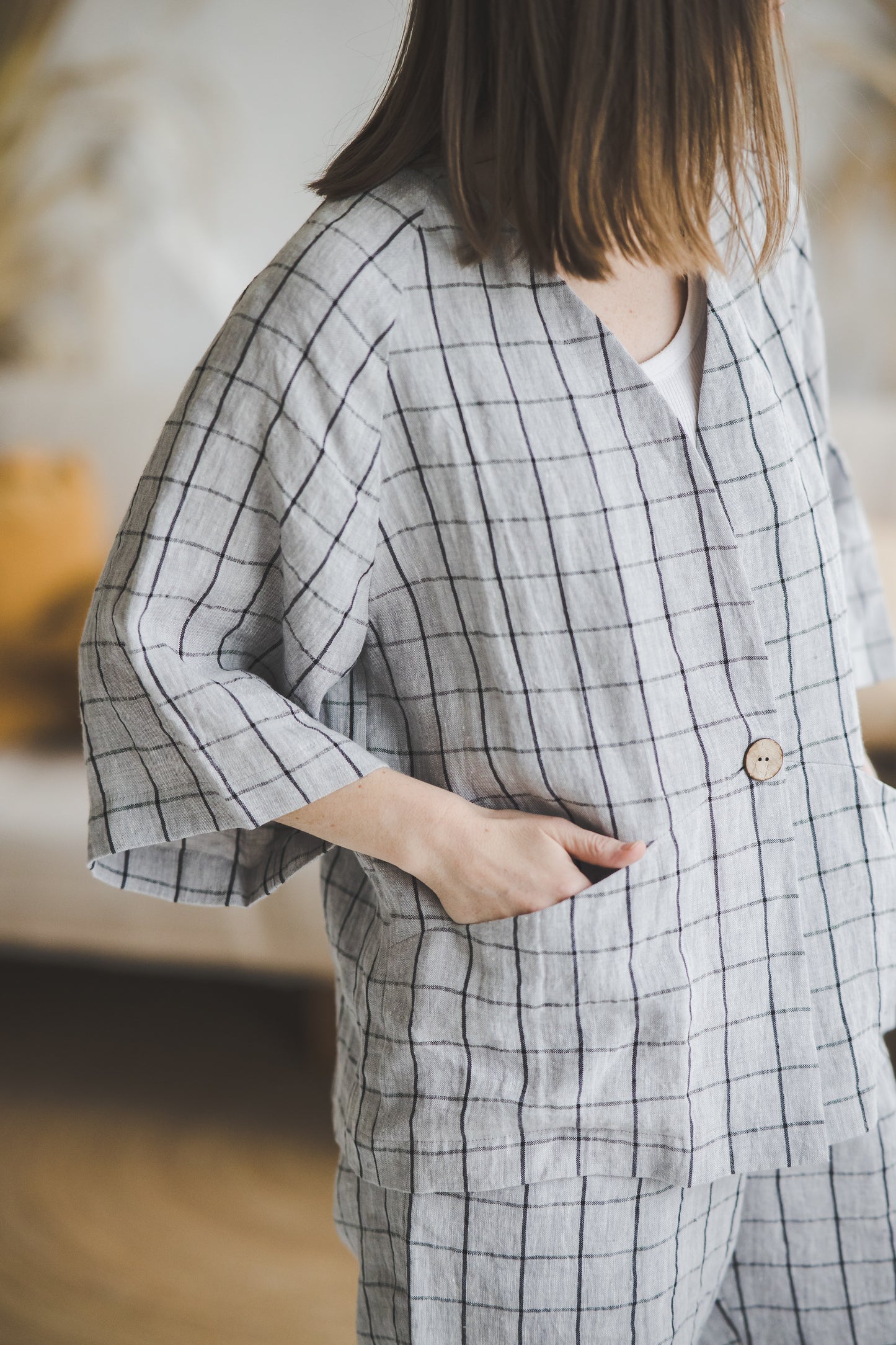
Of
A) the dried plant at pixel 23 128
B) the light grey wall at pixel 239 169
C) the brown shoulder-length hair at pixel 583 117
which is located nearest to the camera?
the brown shoulder-length hair at pixel 583 117

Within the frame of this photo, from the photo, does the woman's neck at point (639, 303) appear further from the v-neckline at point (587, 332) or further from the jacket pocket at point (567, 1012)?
the jacket pocket at point (567, 1012)

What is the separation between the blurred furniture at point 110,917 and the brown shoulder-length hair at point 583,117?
105 cm

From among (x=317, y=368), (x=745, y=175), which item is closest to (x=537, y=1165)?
(x=317, y=368)

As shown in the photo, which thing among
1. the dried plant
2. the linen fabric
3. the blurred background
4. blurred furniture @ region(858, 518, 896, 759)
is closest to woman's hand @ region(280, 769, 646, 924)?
the linen fabric

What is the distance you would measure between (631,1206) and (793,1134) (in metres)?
0.11

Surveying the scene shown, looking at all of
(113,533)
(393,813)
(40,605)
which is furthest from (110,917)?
(393,813)

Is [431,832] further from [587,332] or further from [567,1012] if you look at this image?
[587,332]

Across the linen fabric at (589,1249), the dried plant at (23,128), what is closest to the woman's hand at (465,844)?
the linen fabric at (589,1249)

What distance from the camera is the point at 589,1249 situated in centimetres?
64

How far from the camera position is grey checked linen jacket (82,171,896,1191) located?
592 millimetres

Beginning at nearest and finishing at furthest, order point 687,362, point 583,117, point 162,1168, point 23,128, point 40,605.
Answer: point 583,117 < point 687,362 < point 162,1168 < point 40,605 < point 23,128

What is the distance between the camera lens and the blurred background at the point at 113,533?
4.61 feet

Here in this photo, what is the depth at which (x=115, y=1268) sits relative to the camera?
136 centimetres

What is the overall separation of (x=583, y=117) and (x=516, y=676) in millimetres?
292
